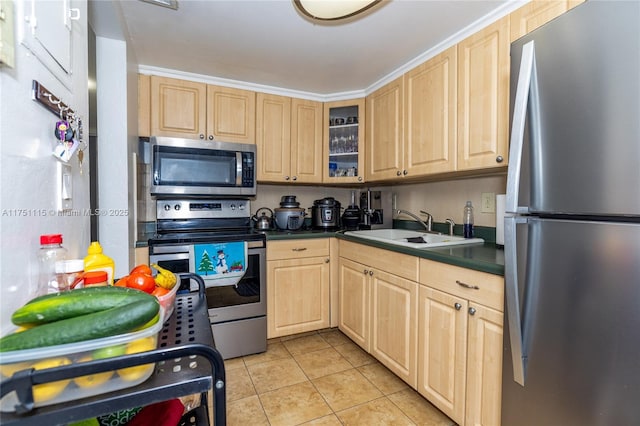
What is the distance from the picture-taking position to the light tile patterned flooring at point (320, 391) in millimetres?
1561

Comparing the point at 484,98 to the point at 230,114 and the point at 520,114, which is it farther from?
the point at 230,114

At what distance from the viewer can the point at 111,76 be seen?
5.37 ft

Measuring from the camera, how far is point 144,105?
7.06 ft

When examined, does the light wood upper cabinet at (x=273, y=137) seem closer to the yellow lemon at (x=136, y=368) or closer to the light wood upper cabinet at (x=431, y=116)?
the light wood upper cabinet at (x=431, y=116)

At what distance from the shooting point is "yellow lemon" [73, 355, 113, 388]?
0.43 meters

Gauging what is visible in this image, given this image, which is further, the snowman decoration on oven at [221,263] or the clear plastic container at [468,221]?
the snowman decoration on oven at [221,263]

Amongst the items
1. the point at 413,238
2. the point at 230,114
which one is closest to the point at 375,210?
the point at 413,238

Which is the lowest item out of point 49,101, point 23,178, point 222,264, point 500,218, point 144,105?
point 222,264

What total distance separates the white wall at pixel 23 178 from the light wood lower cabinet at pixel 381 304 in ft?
5.03

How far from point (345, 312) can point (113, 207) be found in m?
1.74

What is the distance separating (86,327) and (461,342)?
1.44m

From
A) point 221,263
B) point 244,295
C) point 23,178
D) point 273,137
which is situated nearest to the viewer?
point 23,178

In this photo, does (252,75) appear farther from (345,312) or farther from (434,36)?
(345,312)

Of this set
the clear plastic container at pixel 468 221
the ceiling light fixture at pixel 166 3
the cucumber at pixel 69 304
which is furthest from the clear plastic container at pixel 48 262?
the clear plastic container at pixel 468 221
